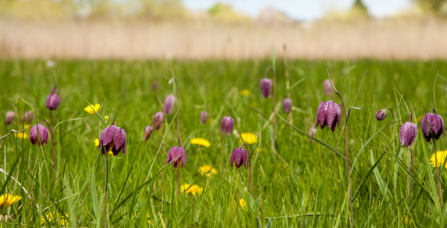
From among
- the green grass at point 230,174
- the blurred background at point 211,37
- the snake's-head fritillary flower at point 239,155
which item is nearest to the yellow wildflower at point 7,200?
the green grass at point 230,174

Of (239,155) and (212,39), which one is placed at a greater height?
(212,39)

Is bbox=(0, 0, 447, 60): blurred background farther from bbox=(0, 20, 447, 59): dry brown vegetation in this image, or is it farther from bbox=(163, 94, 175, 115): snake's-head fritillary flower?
bbox=(163, 94, 175, 115): snake's-head fritillary flower

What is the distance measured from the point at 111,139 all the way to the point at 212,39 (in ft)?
21.5

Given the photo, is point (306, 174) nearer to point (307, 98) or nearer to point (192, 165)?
point (192, 165)

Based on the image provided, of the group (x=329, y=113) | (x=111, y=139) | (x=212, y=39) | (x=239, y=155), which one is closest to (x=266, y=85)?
(x=239, y=155)

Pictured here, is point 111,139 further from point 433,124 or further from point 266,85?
point 266,85

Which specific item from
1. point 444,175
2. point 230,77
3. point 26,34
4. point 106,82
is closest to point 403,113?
point 444,175

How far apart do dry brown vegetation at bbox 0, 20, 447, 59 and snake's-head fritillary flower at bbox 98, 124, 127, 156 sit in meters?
→ 5.88

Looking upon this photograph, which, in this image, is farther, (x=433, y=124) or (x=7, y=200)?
(x=7, y=200)

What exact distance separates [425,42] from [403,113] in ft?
21.8

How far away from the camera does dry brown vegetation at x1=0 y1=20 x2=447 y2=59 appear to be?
6.98 m

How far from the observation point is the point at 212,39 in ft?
23.5

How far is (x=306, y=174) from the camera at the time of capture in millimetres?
1235

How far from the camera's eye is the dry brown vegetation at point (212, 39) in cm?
698
